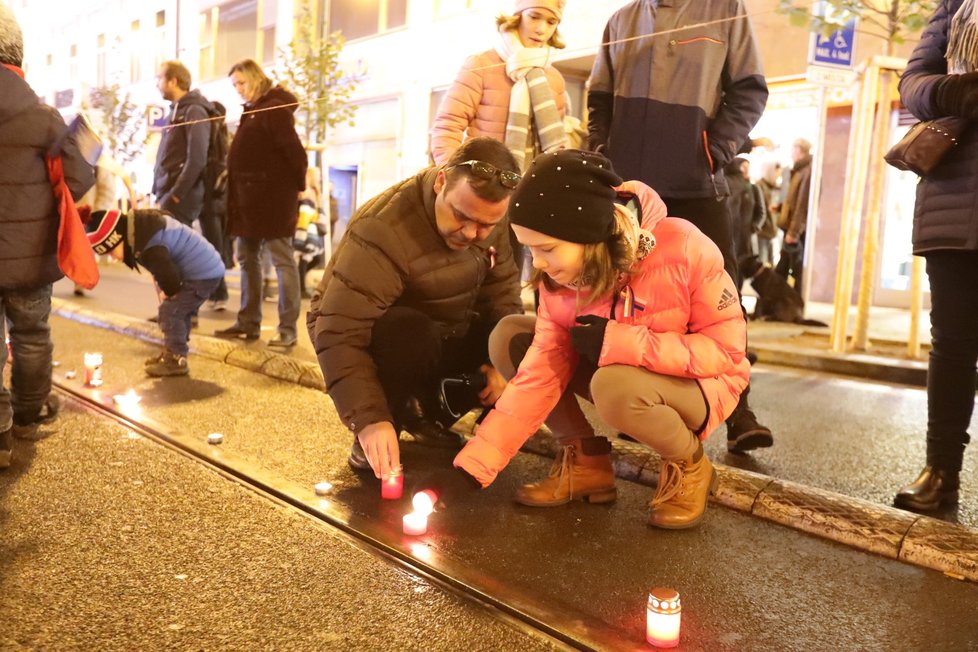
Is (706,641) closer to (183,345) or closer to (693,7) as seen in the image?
(693,7)

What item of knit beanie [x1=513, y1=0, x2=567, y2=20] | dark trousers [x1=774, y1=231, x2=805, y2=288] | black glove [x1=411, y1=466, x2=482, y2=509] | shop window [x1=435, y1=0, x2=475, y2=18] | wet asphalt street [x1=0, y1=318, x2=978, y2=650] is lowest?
wet asphalt street [x1=0, y1=318, x2=978, y2=650]

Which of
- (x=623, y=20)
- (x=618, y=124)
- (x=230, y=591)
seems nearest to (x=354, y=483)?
(x=230, y=591)

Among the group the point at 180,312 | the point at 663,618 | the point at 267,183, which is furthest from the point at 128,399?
the point at 663,618

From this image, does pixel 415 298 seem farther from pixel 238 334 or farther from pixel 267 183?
pixel 238 334

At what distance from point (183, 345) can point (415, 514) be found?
3.18m

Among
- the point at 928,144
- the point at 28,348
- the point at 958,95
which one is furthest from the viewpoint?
the point at 28,348

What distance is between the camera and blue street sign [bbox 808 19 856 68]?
792 cm

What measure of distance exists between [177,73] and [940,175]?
6103 millimetres

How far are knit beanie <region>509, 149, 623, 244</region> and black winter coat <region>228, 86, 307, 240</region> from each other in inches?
172

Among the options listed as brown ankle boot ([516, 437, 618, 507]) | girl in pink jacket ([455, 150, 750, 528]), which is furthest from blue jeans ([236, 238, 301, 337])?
girl in pink jacket ([455, 150, 750, 528])

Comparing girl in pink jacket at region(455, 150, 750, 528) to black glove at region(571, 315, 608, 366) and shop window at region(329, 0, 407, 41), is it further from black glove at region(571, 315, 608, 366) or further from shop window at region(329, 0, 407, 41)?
shop window at region(329, 0, 407, 41)

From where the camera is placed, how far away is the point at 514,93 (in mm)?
4477

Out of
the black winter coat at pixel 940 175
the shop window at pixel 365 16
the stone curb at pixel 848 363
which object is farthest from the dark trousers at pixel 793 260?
the shop window at pixel 365 16

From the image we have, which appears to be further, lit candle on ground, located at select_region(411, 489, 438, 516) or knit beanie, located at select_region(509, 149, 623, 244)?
lit candle on ground, located at select_region(411, 489, 438, 516)
